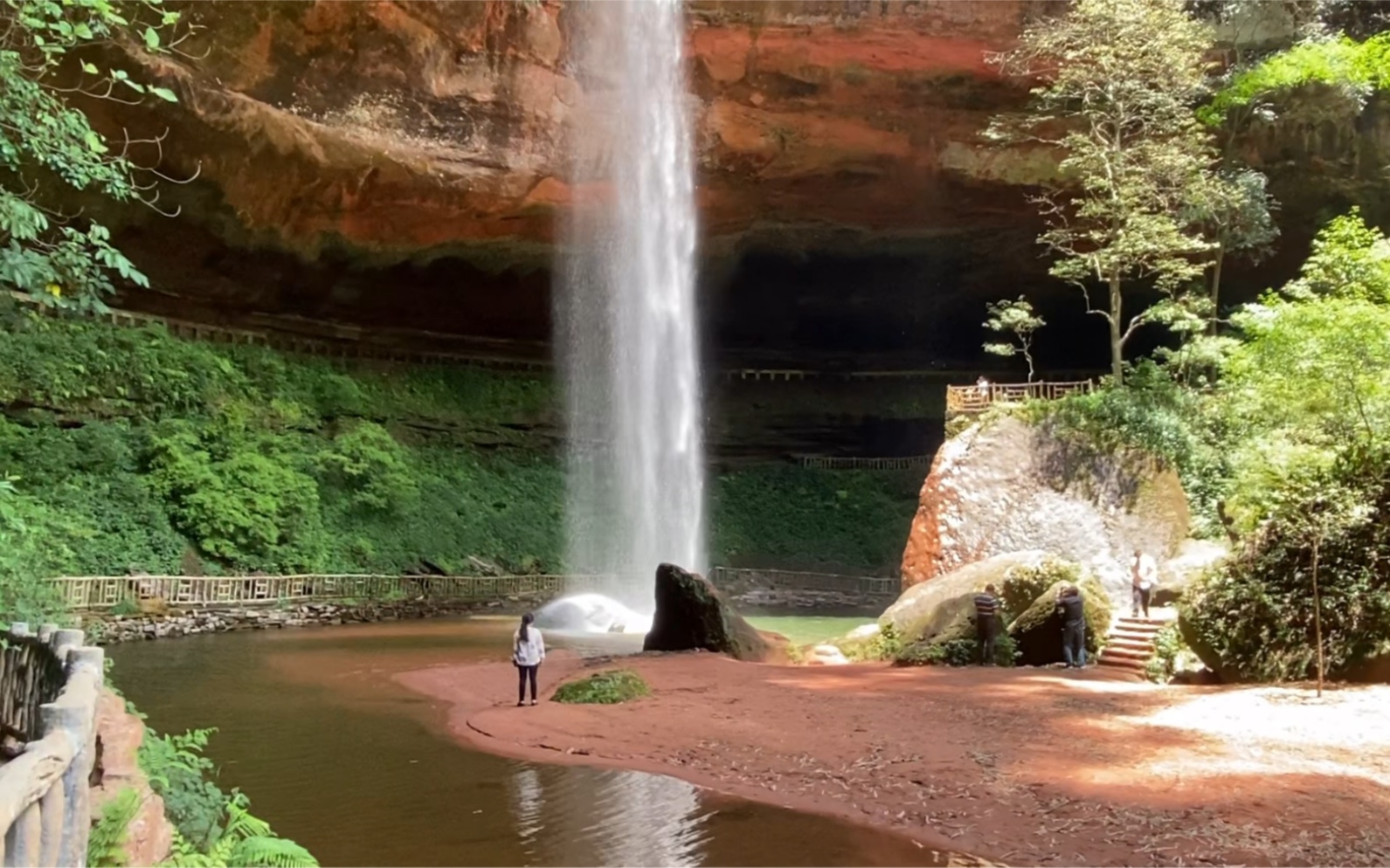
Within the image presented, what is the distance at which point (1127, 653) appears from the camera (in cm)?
1373

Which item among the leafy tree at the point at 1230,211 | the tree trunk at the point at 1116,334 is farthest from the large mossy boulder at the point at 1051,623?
the leafy tree at the point at 1230,211

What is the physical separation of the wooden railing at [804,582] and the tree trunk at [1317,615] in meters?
17.3

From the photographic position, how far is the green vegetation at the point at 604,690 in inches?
421

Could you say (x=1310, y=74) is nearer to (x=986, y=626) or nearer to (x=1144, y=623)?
(x=1144, y=623)

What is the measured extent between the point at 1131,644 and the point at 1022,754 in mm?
6831

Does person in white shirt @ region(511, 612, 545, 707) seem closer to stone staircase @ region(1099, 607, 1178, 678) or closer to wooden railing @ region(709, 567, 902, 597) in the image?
stone staircase @ region(1099, 607, 1178, 678)

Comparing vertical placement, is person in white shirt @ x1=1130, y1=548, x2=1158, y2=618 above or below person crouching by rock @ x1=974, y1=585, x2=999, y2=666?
above

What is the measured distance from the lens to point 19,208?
5.73 m

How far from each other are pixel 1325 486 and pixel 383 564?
19975 mm

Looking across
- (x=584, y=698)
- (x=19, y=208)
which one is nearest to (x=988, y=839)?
(x=584, y=698)

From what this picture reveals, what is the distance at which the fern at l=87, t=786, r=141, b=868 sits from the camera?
12.9 ft

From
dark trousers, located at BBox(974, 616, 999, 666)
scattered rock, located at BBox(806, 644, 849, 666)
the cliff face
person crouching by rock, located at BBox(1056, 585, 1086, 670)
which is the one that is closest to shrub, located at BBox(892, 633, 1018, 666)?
dark trousers, located at BBox(974, 616, 999, 666)

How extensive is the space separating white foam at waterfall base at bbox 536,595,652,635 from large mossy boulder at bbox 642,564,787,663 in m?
4.86

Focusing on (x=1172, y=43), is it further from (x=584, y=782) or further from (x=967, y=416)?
(x=584, y=782)
